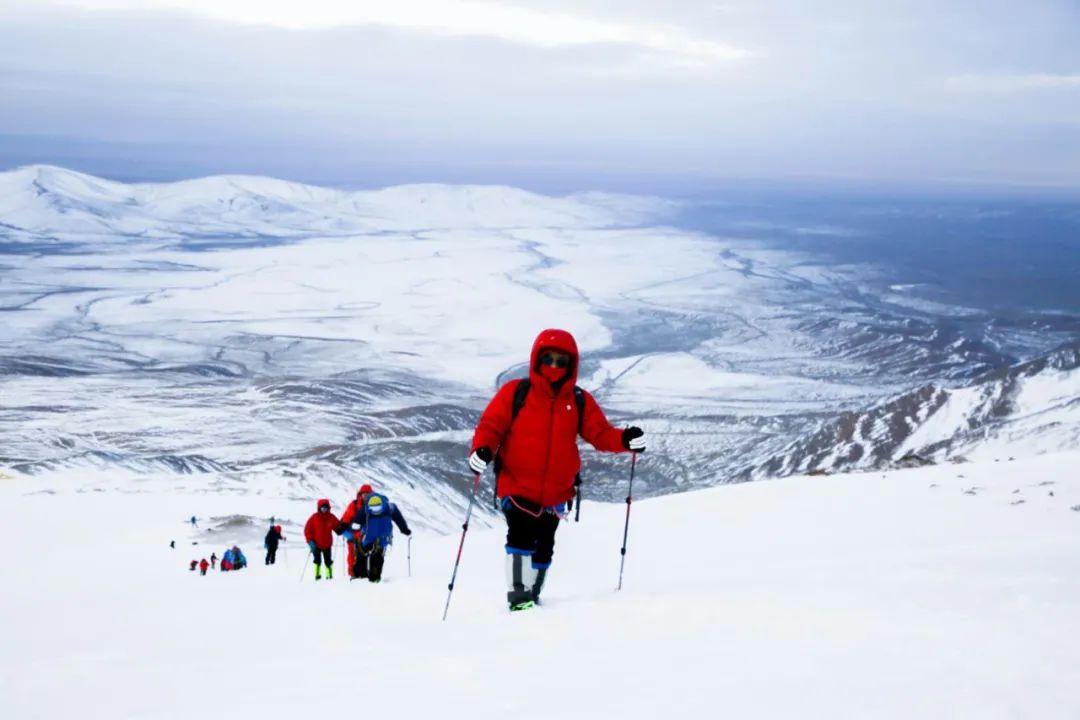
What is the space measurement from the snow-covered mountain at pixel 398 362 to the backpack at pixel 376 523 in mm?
32409

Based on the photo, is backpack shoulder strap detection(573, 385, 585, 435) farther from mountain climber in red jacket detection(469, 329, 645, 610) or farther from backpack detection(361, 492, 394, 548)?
backpack detection(361, 492, 394, 548)

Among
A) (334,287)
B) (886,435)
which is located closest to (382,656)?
Result: (886,435)

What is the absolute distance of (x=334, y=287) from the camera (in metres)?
176

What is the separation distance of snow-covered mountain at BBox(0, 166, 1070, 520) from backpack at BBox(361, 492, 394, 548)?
106 ft

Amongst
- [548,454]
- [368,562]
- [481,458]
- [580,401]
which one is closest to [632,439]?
[580,401]

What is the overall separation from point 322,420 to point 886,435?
4784 centimetres

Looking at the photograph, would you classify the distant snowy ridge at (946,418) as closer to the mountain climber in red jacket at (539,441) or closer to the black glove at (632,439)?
the black glove at (632,439)

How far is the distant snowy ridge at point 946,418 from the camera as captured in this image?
187 feet

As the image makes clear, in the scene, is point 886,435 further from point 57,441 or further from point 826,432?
point 57,441

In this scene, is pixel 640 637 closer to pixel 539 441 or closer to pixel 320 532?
pixel 539 441

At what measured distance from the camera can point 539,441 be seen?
5500 mm

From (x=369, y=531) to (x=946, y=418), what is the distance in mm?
59511

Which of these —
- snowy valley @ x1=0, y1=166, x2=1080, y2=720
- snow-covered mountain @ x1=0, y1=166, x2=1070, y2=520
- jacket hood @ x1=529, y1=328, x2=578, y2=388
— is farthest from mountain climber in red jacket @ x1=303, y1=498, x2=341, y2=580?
snow-covered mountain @ x1=0, y1=166, x2=1070, y2=520

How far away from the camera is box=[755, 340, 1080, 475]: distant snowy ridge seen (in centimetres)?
5697
